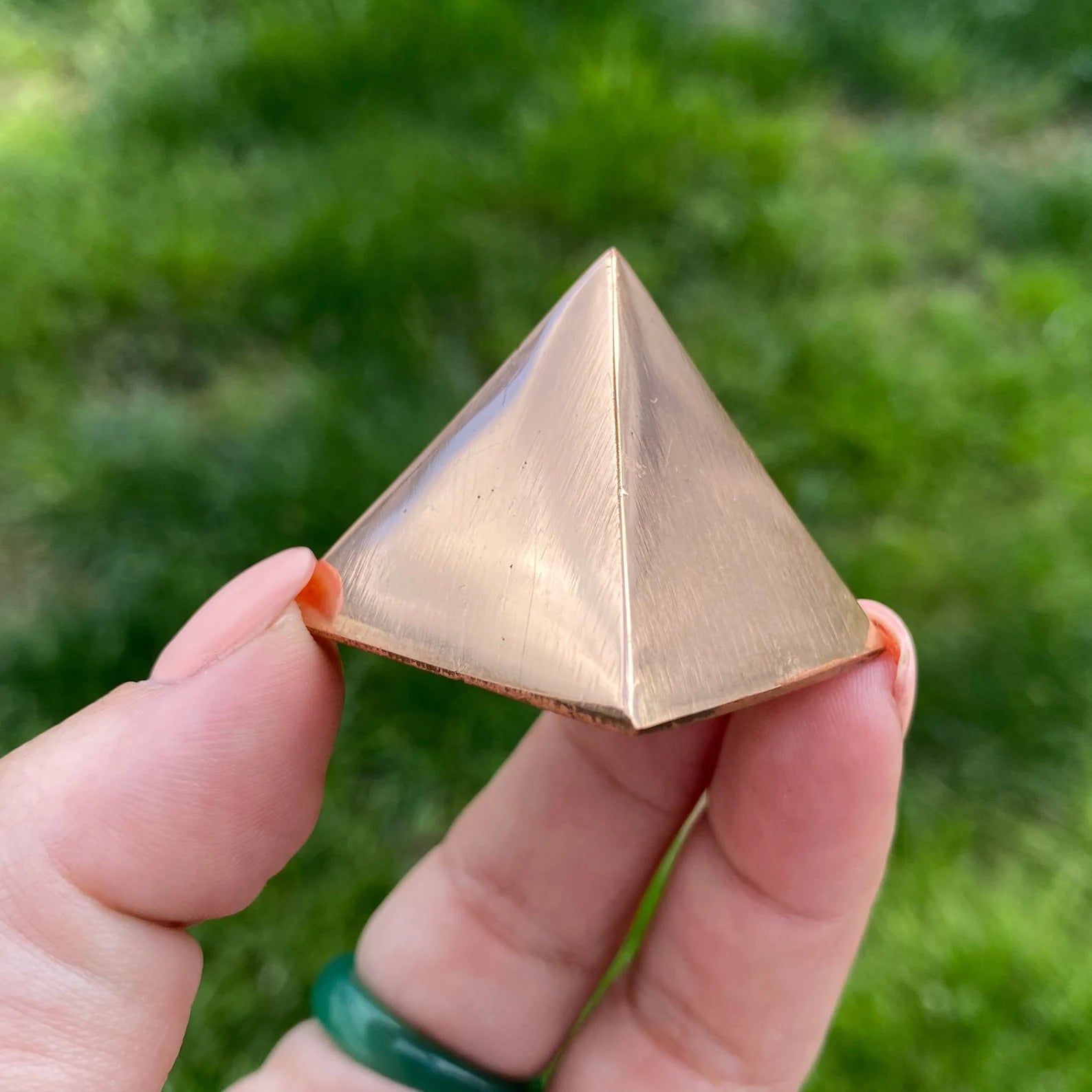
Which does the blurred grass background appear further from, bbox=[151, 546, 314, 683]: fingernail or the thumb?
bbox=[151, 546, 314, 683]: fingernail

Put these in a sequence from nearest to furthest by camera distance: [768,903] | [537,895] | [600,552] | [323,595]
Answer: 1. [600,552]
2. [323,595]
3. [768,903]
4. [537,895]

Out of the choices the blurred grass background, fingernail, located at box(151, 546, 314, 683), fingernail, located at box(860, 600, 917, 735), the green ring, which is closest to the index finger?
fingernail, located at box(860, 600, 917, 735)

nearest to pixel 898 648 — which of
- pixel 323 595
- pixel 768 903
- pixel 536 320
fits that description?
pixel 768 903

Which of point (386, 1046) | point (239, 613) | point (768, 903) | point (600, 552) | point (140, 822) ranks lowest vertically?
point (386, 1046)

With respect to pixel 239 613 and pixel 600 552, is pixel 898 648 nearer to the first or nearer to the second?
pixel 600 552

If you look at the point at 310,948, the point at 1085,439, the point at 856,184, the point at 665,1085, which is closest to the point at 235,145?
the point at 856,184

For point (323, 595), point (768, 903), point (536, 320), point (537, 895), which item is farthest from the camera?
point (536, 320)

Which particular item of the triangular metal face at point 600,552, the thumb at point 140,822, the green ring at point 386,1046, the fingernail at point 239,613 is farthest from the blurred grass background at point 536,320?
the triangular metal face at point 600,552
